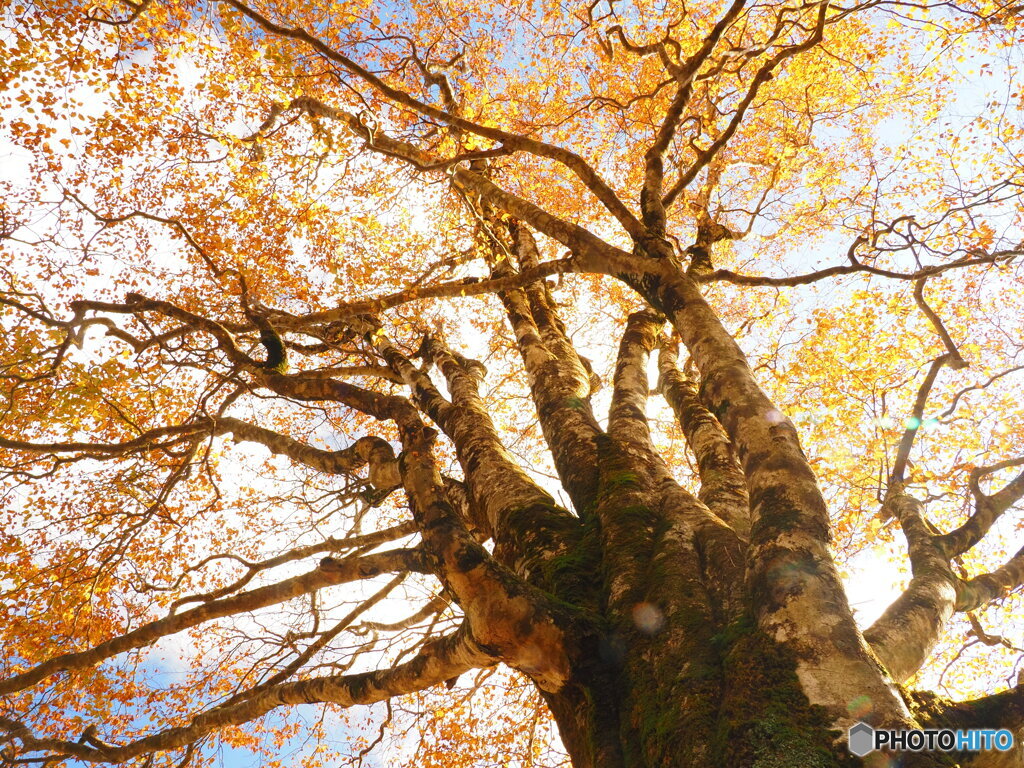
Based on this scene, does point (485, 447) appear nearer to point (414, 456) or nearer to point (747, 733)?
point (414, 456)

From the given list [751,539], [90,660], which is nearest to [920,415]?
[751,539]

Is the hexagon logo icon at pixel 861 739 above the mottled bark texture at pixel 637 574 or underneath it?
underneath

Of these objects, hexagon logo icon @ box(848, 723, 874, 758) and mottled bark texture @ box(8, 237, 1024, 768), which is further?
mottled bark texture @ box(8, 237, 1024, 768)

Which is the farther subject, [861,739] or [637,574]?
[637,574]

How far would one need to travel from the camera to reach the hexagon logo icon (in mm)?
2206

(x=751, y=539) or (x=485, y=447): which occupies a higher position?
(x=485, y=447)

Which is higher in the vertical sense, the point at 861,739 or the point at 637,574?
the point at 637,574

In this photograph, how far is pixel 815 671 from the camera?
2.52 metres

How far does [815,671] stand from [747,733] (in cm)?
41

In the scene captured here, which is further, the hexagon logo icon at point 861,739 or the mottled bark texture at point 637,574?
the mottled bark texture at point 637,574

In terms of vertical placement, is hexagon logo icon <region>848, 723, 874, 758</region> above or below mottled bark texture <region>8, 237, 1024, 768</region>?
below

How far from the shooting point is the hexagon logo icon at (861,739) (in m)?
2.21

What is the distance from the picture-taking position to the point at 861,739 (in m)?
2.25

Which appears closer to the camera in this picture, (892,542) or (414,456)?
(414,456)
